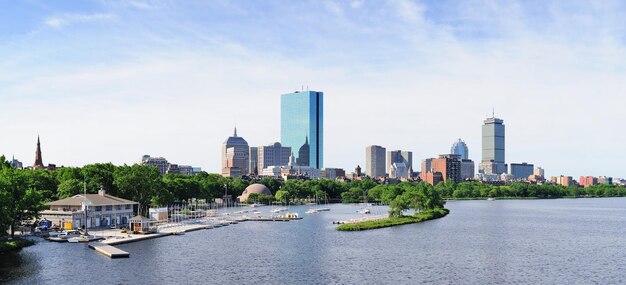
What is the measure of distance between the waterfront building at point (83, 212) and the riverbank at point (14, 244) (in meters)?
14.7

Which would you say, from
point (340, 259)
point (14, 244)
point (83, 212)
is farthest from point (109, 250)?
point (83, 212)

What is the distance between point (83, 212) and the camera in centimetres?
11181

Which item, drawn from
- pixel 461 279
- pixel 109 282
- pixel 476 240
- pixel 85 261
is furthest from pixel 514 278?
pixel 85 261

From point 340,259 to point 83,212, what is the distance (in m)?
51.8

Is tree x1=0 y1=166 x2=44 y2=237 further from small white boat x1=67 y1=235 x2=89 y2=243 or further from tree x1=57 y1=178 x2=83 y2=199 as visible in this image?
tree x1=57 y1=178 x2=83 y2=199

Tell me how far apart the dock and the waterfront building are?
1721 cm

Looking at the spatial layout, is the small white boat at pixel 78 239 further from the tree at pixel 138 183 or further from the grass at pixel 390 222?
the grass at pixel 390 222

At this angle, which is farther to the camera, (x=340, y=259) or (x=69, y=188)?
(x=69, y=188)

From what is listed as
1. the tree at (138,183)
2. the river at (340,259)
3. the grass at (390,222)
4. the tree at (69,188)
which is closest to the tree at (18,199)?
the river at (340,259)

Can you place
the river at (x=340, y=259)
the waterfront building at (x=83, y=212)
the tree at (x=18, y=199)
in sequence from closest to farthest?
the river at (x=340, y=259) → the tree at (x=18, y=199) → the waterfront building at (x=83, y=212)

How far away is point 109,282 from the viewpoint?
64.6m

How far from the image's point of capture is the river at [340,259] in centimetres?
6894

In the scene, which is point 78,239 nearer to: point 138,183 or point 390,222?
point 138,183

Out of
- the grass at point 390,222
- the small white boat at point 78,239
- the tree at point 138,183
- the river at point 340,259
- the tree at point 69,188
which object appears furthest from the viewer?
the tree at point 138,183
